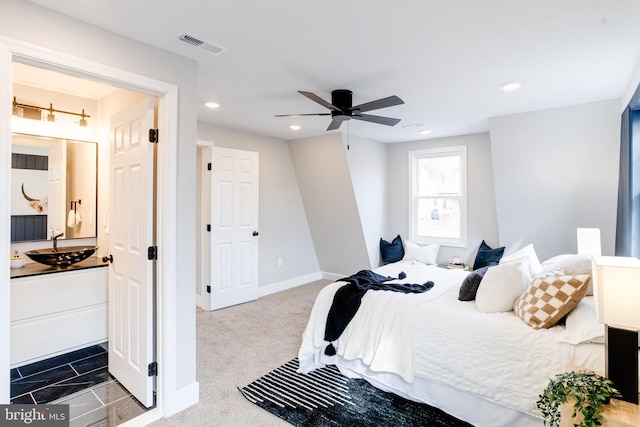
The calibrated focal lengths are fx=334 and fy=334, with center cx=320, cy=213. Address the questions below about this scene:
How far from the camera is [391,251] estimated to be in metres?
5.66

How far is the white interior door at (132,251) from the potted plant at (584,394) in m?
2.39

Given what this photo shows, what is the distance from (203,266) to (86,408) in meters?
2.25

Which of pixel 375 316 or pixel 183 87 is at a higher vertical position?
pixel 183 87

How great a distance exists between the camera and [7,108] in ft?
5.38

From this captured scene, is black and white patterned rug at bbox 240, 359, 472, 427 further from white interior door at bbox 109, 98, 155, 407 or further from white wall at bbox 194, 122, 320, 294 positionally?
white wall at bbox 194, 122, 320, 294

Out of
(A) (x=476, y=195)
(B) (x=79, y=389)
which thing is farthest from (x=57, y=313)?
(A) (x=476, y=195)

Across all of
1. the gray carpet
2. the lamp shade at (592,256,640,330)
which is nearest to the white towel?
the gray carpet

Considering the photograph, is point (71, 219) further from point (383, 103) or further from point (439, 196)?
point (439, 196)

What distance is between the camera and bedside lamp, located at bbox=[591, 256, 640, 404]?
142 centimetres

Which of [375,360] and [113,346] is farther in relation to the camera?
[113,346]

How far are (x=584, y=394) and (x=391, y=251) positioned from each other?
422 cm

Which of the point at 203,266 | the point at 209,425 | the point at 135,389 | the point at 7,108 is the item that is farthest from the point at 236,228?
the point at 7,108

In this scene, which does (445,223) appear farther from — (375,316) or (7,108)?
(7,108)

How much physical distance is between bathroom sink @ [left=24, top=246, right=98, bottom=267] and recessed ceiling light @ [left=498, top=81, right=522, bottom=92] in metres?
4.04
